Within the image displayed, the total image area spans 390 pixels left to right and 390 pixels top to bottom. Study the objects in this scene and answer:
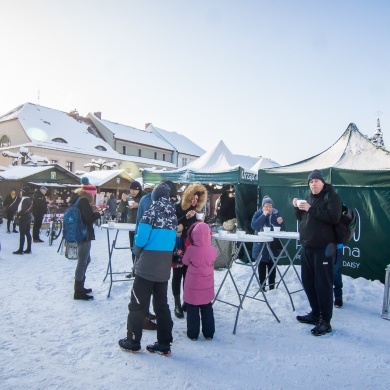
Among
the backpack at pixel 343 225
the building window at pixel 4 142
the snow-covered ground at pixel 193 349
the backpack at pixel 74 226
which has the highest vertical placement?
the building window at pixel 4 142

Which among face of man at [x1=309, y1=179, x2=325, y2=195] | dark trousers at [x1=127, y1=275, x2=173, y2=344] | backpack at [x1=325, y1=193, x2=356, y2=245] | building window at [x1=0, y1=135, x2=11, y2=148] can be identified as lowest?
dark trousers at [x1=127, y1=275, x2=173, y2=344]

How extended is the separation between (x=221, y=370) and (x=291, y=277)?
3.70 m

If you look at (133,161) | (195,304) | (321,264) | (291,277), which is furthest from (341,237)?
(133,161)

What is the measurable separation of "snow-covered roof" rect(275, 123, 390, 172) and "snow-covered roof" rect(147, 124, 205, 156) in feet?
117

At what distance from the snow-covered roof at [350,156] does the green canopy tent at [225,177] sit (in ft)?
3.49

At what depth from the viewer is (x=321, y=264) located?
3939mm

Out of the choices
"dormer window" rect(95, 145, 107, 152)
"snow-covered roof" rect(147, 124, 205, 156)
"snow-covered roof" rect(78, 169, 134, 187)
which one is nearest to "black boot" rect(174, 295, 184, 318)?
"snow-covered roof" rect(78, 169, 134, 187)

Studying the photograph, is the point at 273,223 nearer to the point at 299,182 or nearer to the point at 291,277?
the point at 291,277

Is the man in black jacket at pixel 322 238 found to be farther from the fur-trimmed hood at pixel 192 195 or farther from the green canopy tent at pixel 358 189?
the green canopy tent at pixel 358 189

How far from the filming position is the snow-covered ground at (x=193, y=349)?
9.42 ft

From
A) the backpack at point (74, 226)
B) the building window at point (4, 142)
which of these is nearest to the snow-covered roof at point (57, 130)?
the building window at point (4, 142)

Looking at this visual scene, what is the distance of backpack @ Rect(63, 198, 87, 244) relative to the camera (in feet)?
15.9

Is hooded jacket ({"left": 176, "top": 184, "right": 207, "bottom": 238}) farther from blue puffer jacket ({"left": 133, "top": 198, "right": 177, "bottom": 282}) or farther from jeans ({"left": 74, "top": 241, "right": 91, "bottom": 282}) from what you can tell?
jeans ({"left": 74, "top": 241, "right": 91, "bottom": 282})

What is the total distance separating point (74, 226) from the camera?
15.9 feet
